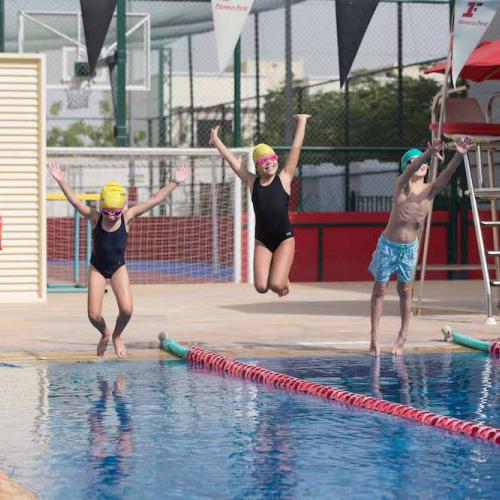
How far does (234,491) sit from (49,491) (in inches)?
34.7

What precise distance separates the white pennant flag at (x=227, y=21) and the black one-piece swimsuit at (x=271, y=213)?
1291mm

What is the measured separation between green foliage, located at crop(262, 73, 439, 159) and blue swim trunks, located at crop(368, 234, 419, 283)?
701 inches

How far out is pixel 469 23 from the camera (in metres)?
13.2

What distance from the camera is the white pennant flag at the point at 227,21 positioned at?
491 inches

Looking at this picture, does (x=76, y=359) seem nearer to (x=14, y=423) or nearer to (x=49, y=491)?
(x=14, y=423)

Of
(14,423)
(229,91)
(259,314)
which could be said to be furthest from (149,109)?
(14,423)

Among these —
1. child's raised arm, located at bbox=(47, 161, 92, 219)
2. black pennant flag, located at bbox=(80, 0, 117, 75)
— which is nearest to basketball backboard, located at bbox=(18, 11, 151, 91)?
black pennant flag, located at bbox=(80, 0, 117, 75)

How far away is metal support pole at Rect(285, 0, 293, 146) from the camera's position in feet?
80.0

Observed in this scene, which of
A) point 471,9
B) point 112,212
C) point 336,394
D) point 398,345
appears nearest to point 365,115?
point 471,9

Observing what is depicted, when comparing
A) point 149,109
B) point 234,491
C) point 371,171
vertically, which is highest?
point 149,109

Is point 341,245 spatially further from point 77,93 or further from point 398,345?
point 398,345

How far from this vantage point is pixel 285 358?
12.4 m

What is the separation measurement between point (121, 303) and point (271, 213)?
154 centimetres

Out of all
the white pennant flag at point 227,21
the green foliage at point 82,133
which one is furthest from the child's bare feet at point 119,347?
the green foliage at point 82,133
